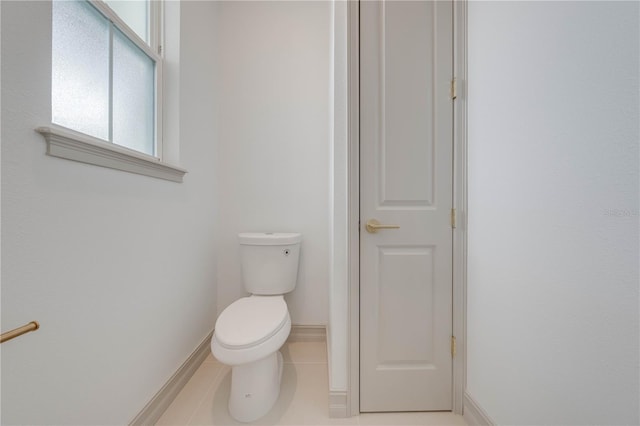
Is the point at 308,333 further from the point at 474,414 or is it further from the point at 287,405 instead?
the point at 474,414

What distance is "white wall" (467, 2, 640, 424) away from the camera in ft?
1.93

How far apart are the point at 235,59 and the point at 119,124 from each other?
1112mm

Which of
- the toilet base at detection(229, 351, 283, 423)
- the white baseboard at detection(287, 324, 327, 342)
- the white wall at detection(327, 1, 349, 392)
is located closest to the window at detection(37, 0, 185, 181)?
the white wall at detection(327, 1, 349, 392)

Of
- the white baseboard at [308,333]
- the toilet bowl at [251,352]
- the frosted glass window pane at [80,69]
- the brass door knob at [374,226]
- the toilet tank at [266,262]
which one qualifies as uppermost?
the frosted glass window pane at [80,69]

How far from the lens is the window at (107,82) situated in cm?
82

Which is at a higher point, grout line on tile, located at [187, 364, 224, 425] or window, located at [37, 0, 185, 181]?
window, located at [37, 0, 185, 181]

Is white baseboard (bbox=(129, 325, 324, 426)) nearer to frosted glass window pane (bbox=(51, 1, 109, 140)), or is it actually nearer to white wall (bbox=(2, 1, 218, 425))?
white wall (bbox=(2, 1, 218, 425))

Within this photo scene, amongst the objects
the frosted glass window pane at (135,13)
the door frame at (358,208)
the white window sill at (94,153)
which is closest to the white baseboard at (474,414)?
the door frame at (358,208)

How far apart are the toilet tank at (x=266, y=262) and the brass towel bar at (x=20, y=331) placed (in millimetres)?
1055

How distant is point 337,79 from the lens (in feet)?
3.85

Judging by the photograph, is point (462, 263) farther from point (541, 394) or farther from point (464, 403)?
point (464, 403)

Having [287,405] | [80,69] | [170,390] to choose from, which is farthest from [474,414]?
[80,69]

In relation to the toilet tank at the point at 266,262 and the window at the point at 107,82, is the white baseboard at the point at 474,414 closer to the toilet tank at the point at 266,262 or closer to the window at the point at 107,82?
the toilet tank at the point at 266,262

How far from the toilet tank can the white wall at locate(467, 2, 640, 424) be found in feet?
3.58
